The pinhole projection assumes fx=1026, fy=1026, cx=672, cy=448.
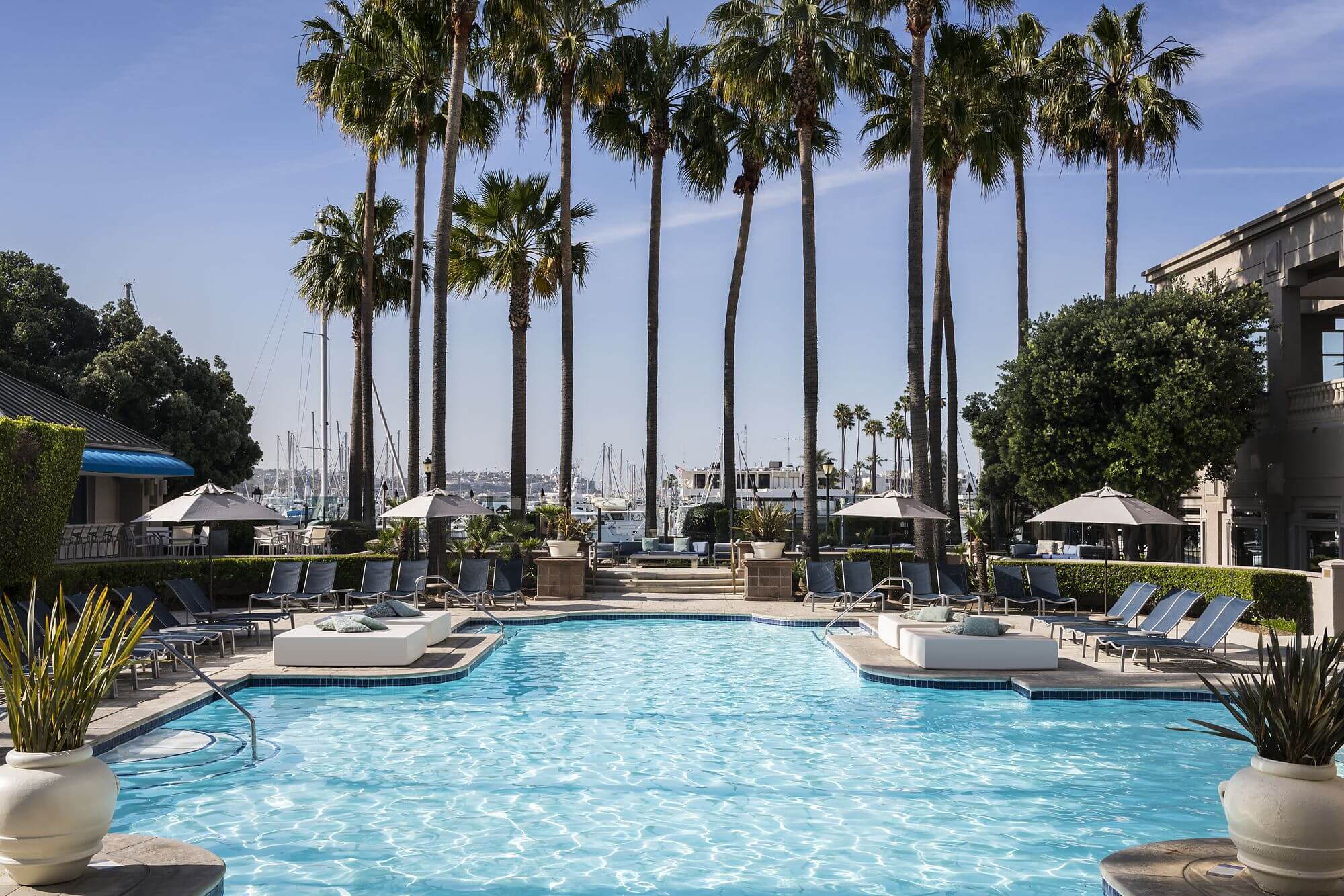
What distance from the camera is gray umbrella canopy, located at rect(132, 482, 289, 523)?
1611cm

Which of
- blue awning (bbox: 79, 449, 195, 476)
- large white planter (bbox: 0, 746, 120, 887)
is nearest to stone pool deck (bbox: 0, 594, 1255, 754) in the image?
large white planter (bbox: 0, 746, 120, 887)

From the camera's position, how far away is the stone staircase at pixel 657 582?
24297mm

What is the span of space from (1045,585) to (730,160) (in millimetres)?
18848

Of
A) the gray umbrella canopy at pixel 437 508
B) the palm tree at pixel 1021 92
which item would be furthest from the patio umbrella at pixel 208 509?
the palm tree at pixel 1021 92

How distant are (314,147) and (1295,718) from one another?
1074 inches

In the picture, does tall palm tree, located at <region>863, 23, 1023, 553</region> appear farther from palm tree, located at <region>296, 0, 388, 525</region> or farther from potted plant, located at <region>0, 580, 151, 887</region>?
potted plant, located at <region>0, 580, 151, 887</region>

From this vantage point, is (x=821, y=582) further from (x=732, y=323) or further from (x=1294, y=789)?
(x=1294, y=789)

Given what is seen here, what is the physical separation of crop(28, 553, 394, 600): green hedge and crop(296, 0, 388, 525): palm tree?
28.4 feet

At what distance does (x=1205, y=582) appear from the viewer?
1955 centimetres

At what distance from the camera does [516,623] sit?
1945 centimetres

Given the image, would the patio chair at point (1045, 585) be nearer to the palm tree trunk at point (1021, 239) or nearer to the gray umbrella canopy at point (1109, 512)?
the gray umbrella canopy at point (1109, 512)

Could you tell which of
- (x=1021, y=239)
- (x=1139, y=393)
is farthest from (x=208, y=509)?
(x=1021, y=239)

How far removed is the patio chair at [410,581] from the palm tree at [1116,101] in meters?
20.1

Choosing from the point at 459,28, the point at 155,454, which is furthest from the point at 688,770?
the point at 155,454
